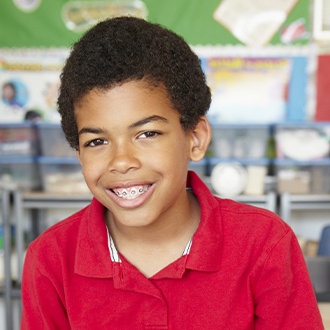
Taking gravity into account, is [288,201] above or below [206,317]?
above

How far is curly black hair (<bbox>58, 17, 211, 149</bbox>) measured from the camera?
32.0 inches

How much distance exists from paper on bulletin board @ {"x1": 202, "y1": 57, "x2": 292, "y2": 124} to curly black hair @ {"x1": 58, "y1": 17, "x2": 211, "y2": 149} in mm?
1798

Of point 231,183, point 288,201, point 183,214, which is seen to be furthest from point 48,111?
point 183,214

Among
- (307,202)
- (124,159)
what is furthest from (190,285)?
(307,202)

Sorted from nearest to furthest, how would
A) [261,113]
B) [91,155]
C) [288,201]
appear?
[91,155] < [288,201] < [261,113]

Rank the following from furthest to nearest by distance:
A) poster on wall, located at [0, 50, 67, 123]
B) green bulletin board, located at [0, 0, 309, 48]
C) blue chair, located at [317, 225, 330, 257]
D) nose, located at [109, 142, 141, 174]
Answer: poster on wall, located at [0, 50, 67, 123]
green bulletin board, located at [0, 0, 309, 48]
blue chair, located at [317, 225, 330, 257]
nose, located at [109, 142, 141, 174]

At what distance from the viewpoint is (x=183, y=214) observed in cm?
96

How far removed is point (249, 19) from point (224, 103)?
401 mm

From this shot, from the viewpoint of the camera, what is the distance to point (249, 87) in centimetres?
270

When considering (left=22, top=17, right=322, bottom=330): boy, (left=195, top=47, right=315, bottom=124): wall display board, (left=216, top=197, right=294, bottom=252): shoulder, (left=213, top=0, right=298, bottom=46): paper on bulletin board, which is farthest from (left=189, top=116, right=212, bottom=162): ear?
(left=213, top=0, right=298, bottom=46): paper on bulletin board

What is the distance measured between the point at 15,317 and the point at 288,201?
4.20 ft

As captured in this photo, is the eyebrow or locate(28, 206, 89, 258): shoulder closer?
the eyebrow

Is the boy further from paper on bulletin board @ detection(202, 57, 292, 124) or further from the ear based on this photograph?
paper on bulletin board @ detection(202, 57, 292, 124)

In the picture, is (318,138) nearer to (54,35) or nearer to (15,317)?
(54,35)
